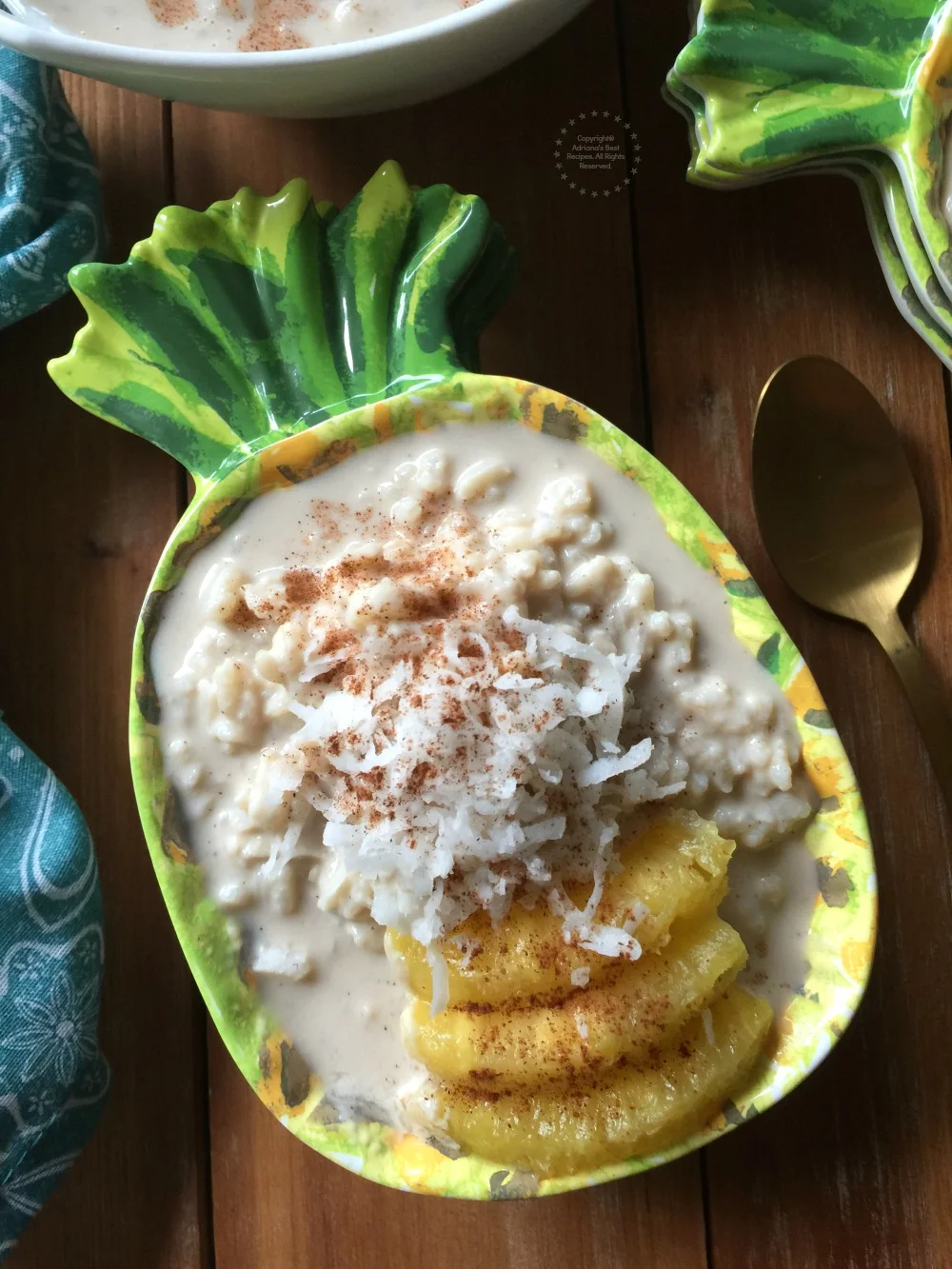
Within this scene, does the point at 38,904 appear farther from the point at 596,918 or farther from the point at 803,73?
the point at 803,73

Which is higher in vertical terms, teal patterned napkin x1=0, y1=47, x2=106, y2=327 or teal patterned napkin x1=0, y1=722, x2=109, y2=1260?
teal patterned napkin x1=0, y1=47, x2=106, y2=327

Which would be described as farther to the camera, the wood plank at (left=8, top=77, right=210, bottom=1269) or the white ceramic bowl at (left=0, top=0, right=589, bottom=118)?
the wood plank at (left=8, top=77, right=210, bottom=1269)

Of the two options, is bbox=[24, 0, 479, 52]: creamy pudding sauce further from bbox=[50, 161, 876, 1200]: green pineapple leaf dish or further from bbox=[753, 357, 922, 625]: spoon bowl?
bbox=[753, 357, 922, 625]: spoon bowl

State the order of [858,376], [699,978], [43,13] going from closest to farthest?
[699,978], [43,13], [858,376]

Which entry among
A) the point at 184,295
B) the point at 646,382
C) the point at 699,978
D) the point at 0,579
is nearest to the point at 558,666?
the point at 699,978

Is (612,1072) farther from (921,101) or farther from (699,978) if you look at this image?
(921,101)

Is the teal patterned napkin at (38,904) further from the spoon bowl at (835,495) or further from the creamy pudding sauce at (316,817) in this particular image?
the spoon bowl at (835,495)

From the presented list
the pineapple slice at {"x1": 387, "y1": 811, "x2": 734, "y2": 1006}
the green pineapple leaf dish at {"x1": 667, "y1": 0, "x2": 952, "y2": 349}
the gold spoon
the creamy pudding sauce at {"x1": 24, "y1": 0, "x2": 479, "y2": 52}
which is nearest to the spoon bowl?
the gold spoon
